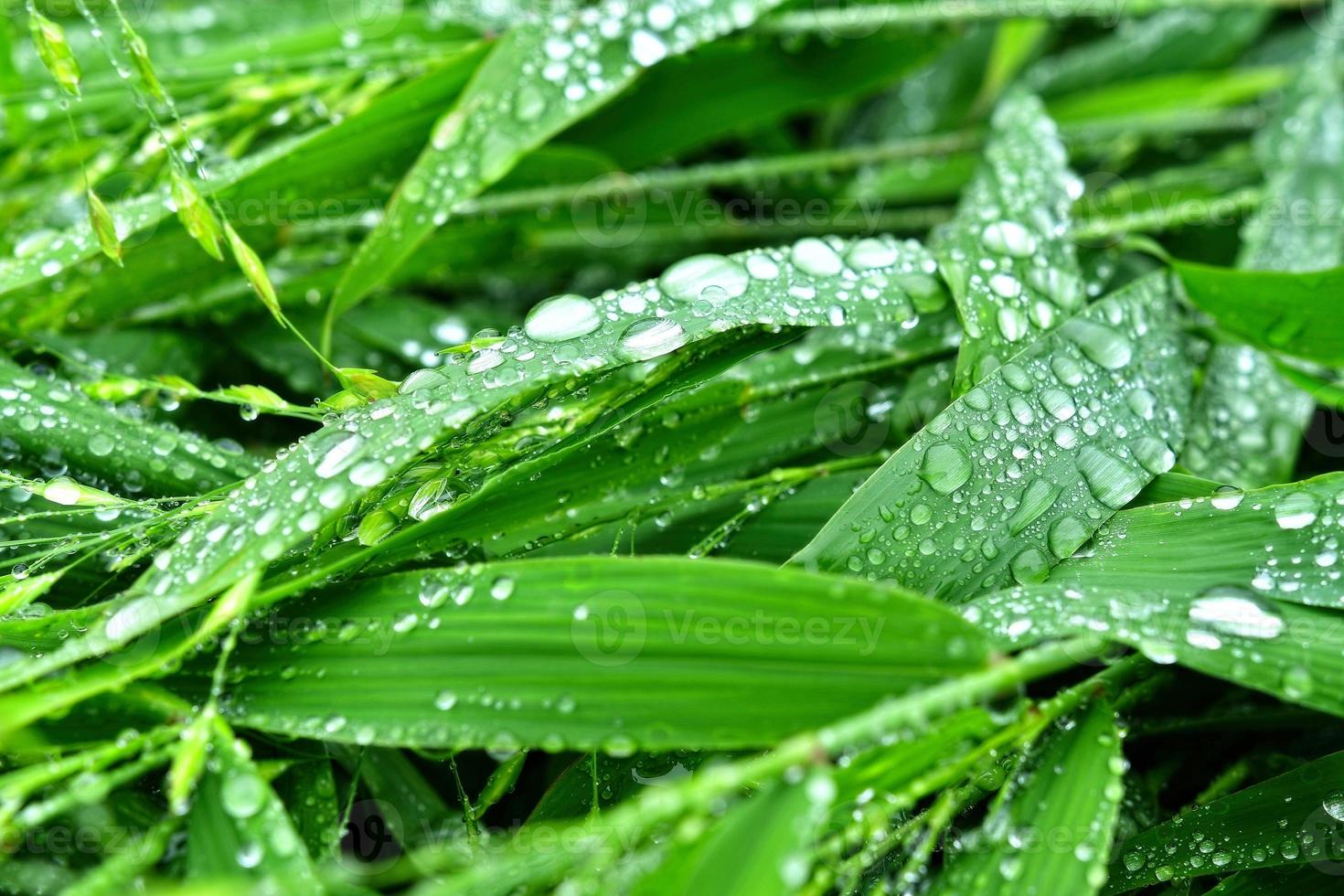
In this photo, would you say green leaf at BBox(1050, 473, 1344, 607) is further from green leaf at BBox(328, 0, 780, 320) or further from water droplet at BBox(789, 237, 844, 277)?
green leaf at BBox(328, 0, 780, 320)

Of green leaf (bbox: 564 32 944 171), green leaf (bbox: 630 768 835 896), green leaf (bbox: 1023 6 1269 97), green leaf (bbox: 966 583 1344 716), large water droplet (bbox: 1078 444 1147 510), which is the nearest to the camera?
green leaf (bbox: 630 768 835 896)

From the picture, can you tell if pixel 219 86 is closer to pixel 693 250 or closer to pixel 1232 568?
pixel 693 250

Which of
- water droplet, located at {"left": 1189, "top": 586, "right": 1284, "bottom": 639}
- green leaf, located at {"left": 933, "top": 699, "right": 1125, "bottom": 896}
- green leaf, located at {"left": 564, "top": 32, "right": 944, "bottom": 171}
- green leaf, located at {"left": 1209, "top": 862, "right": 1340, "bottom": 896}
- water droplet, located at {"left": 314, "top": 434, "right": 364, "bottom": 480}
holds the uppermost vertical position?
green leaf, located at {"left": 564, "top": 32, "right": 944, "bottom": 171}

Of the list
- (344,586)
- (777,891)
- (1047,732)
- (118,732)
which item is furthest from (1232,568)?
(118,732)

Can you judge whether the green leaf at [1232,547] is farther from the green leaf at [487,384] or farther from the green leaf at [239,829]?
the green leaf at [239,829]

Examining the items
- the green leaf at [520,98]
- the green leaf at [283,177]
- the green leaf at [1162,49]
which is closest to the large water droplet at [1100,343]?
the green leaf at [520,98]

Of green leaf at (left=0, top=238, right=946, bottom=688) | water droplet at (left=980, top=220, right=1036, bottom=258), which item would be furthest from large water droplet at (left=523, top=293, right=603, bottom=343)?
water droplet at (left=980, top=220, right=1036, bottom=258)
